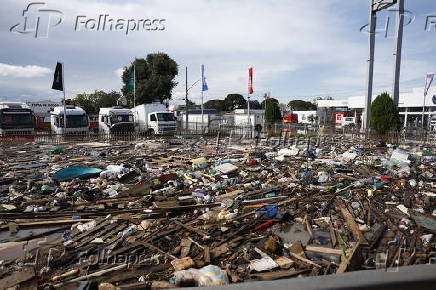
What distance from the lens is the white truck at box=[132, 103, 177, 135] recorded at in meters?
25.8

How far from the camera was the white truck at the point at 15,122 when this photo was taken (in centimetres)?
2116

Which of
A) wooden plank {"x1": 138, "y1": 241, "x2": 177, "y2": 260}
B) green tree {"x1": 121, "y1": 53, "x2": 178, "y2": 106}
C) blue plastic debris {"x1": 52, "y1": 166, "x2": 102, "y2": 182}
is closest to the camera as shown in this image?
wooden plank {"x1": 138, "y1": 241, "x2": 177, "y2": 260}

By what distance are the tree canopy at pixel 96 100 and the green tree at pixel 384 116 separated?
58.5 m

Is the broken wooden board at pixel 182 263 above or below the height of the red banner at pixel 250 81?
below

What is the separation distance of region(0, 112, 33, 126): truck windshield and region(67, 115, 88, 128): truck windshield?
8.38 ft

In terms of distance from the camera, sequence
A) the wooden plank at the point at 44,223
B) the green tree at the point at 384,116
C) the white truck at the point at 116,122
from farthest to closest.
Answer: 1. the white truck at the point at 116,122
2. the green tree at the point at 384,116
3. the wooden plank at the point at 44,223

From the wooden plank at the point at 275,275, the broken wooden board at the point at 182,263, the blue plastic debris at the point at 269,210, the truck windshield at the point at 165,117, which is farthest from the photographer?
the truck windshield at the point at 165,117

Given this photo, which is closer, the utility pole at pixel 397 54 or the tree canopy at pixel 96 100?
the utility pole at pixel 397 54

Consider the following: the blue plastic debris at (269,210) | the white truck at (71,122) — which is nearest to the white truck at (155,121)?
the white truck at (71,122)

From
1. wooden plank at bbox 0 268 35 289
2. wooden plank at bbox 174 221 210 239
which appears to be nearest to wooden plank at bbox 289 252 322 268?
wooden plank at bbox 174 221 210 239

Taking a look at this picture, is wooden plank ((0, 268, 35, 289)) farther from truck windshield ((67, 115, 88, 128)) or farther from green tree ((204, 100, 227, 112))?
green tree ((204, 100, 227, 112))

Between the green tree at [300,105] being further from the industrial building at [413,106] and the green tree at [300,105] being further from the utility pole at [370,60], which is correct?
the utility pole at [370,60]

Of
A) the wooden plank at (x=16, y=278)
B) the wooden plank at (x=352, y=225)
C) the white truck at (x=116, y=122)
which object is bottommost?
the wooden plank at (x=16, y=278)

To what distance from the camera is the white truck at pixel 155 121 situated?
25.8 m
